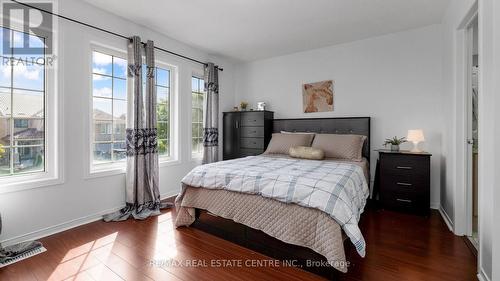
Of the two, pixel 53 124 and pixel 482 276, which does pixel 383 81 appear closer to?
pixel 482 276

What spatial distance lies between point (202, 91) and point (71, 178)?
257 cm

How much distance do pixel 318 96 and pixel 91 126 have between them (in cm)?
348

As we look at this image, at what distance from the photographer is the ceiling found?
2.80 metres

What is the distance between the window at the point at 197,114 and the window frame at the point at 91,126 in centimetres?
41

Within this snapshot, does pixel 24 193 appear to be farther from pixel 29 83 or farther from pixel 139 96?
pixel 139 96

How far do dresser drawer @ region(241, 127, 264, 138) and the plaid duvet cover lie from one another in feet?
6.25

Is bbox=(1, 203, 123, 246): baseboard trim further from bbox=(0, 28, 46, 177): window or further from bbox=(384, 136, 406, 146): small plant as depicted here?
bbox=(384, 136, 406, 146): small plant

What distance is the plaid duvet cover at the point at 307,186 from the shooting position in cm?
173

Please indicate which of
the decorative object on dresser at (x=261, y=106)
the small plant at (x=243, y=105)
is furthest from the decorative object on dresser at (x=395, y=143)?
the small plant at (x=243, y=105)

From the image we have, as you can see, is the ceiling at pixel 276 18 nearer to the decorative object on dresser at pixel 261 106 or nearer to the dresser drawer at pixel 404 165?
the decorative object on dresser at pixel 261 106

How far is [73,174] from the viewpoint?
274cm

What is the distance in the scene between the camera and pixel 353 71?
13.0 feet

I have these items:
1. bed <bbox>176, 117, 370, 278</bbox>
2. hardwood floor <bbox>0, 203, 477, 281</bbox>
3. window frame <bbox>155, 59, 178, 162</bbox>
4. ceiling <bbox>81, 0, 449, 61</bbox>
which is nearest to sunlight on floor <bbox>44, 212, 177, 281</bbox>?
hardwood floor <bbox>0, 203, 477, 281</bbox>

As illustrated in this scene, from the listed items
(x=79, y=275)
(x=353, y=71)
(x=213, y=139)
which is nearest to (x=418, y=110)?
(x=353, y=71)
